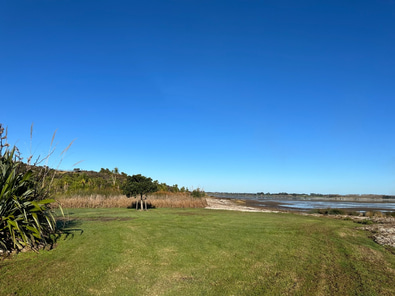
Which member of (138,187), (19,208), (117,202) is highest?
(138,187)

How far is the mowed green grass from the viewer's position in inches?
197

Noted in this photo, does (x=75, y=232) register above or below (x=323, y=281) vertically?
above

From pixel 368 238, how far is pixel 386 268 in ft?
16.1

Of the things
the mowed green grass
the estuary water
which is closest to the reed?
the mowed green grass

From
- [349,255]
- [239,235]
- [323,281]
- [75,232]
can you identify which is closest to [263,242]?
[239,235]

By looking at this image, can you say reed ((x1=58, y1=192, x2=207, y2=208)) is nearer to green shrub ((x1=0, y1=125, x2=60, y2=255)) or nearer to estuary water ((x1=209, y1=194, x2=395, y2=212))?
green shrub ((x1=0, y1=125, x2=60, y2=255))

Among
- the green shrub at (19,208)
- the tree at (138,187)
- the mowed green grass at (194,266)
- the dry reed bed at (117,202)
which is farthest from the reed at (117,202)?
the mowed green grass at (194,266)

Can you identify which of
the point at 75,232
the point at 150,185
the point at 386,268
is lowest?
the point at 386,268

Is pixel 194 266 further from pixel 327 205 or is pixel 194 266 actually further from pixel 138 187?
pixel 327 205

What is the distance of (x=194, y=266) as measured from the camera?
249 inches

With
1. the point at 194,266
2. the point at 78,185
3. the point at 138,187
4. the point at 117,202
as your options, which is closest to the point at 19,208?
the point at 194,266

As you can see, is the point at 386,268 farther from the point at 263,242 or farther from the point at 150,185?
the point at 150,185

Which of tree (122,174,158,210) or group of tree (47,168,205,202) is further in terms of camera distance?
tree (122,174,158,210)

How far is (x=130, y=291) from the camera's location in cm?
482
